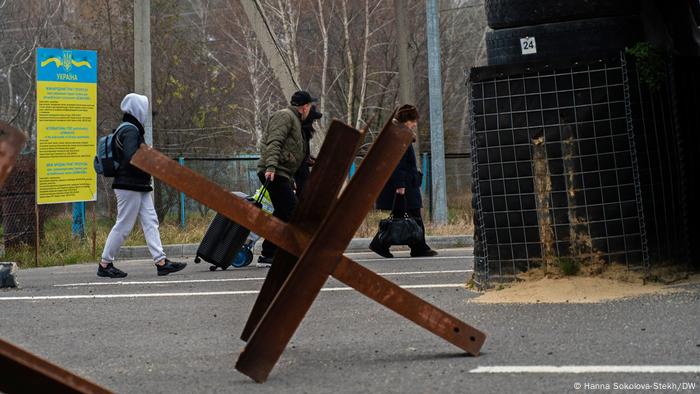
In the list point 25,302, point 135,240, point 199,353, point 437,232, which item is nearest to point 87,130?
point 135,240

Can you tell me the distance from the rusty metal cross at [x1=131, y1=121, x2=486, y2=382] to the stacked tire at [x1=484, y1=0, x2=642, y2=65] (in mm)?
3236

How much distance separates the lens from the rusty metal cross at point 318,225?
15.9 feet

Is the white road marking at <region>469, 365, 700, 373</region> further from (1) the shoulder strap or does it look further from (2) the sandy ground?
(1) the shoulder strap

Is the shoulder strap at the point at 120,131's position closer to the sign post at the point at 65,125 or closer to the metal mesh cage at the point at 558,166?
the sign post at the point at 65,125

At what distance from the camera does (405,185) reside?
14305 millimetres

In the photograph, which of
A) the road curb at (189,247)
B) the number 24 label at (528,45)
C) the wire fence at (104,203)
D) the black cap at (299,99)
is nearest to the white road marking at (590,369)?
the number 24 label at (528,45)

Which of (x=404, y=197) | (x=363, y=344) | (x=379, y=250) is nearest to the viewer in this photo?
(x=363, y=344)

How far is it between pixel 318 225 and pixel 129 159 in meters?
6.83

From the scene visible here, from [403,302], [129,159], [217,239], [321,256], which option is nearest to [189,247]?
[129,159]

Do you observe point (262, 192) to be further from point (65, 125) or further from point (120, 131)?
point (65, 125)

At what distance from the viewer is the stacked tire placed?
26.4ft

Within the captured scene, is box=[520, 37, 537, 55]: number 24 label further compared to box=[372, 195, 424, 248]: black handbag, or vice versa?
box=[372, 195, 424, 248]: black handbag

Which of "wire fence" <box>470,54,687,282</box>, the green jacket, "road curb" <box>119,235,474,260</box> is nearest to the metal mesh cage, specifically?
"wire fence" <box>470,54,687,282</box>

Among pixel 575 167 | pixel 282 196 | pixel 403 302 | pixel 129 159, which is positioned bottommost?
pixel 403 302
